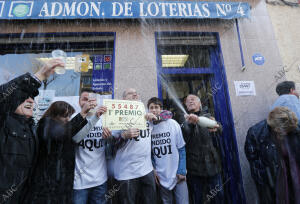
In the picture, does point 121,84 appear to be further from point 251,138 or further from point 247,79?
point 247,79

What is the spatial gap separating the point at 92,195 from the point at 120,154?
0.64 metres

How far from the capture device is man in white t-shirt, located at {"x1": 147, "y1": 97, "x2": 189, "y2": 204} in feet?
7.72

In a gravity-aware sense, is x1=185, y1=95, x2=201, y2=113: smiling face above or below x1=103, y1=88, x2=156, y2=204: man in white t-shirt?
above

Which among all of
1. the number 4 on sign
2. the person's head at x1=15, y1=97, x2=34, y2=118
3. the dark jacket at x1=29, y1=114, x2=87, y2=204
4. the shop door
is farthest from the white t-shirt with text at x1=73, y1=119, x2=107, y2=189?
the number 4 on sign

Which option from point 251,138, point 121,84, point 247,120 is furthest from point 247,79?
point 121,84

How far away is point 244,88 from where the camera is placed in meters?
3.92

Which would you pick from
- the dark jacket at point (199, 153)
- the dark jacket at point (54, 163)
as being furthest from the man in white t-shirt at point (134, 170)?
the dark jacket at point (199, 153)

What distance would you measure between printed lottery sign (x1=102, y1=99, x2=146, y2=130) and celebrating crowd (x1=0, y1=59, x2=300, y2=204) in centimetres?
9

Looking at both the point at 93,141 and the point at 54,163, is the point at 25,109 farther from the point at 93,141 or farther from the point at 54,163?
the point at 93,141

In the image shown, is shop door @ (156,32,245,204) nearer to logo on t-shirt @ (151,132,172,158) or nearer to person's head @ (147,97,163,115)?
person's head @ (147,97,163,115)

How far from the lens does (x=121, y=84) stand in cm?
375

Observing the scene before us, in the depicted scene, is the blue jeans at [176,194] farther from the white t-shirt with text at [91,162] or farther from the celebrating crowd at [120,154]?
the white t-shirt with text at [91,162]

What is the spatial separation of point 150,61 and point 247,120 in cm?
275

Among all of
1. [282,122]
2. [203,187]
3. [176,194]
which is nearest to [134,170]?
[176,194]
